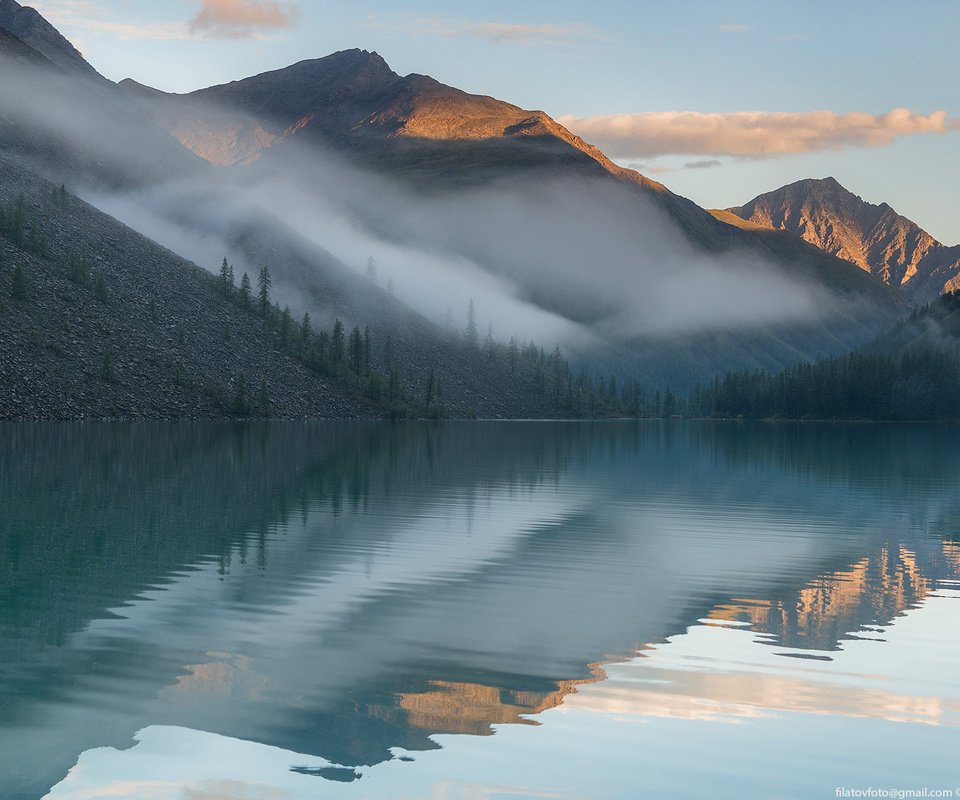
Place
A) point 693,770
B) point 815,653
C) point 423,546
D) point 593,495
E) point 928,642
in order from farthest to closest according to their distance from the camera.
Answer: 1. point 593,495
2. point 423,546
3. point 928,642
4. point 815,653
5. point 693,770

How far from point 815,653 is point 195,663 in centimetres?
1472

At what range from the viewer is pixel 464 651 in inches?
1039


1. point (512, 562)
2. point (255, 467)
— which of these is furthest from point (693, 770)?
point (255, 467)

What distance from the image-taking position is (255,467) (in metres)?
85.8

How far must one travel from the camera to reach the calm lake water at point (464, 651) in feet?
60.7

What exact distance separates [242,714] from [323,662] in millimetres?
4085

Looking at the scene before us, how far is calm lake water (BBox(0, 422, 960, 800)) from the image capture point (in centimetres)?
1850

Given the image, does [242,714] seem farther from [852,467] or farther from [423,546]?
[852,467]

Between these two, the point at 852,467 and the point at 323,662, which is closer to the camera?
the point at 323,662

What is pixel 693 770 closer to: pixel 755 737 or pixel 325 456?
pixel 755 737

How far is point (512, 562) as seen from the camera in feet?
135

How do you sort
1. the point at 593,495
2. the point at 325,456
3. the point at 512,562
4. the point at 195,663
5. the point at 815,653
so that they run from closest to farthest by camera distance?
the point at 195,663, the point at 815,653, the point at 512,562, the point at 593,495, the point at 325,456

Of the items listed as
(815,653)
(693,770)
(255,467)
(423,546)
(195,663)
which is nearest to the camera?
(693,770)

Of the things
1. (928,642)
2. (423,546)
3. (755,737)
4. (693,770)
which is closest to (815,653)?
(928,642)
